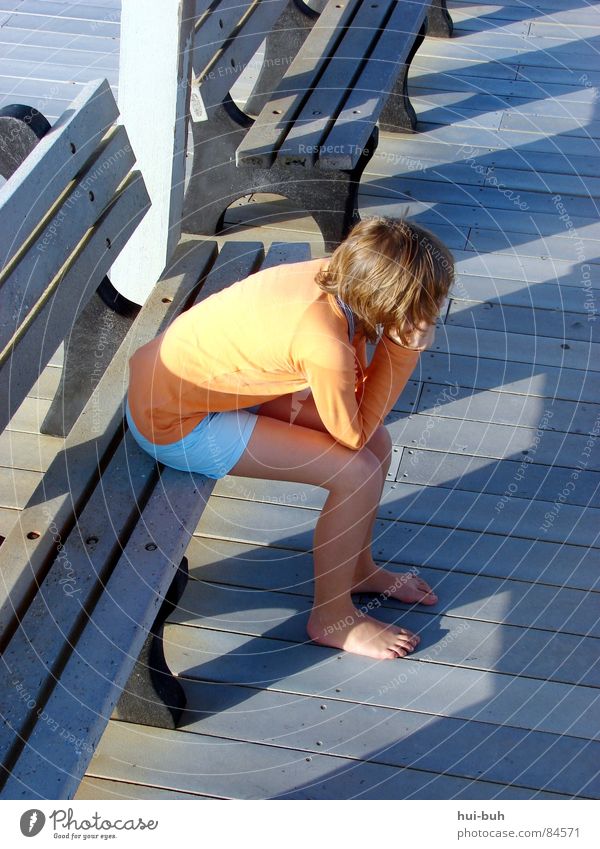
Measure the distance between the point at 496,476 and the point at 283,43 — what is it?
225 centimetres

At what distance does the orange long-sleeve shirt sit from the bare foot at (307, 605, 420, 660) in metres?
0.40

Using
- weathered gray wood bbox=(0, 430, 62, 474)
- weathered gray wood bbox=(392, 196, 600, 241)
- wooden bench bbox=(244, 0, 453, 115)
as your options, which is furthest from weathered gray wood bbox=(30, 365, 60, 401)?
wooden bench bbox=(244, 0, 453, 115)

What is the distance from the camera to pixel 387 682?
7.44 ft

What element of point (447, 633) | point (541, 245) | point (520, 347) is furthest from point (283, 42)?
point (447, 633)

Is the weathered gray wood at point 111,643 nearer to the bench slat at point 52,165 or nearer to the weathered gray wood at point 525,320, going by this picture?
the bench slat at point 52,165

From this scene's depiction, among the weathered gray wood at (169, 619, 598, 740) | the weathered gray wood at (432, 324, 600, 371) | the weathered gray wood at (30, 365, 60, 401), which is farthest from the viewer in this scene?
the weathered gray wood at (432, 324, 600, 371)

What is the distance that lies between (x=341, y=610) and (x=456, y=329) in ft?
3.79

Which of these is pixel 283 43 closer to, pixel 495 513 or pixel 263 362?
pixel 495 513

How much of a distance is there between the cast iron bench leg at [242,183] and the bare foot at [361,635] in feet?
4.47

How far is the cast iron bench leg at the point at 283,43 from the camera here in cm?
422

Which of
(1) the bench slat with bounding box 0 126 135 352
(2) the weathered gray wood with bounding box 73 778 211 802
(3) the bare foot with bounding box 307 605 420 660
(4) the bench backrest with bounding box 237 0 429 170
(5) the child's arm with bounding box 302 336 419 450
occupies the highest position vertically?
(1) the bench slat with bounding box 0 126 135 352

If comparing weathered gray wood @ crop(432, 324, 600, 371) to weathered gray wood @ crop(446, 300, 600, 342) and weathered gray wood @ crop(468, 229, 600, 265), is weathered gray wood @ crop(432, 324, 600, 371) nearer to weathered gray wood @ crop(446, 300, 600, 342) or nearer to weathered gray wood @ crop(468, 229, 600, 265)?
weathered gray wood @ crop(446, 300, 600, 342)

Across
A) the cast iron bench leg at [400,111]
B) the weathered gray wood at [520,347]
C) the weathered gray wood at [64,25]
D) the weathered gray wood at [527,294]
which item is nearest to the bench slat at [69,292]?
the weathered gray wood at [520,347]

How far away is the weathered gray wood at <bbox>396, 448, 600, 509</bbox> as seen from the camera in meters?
2.67
